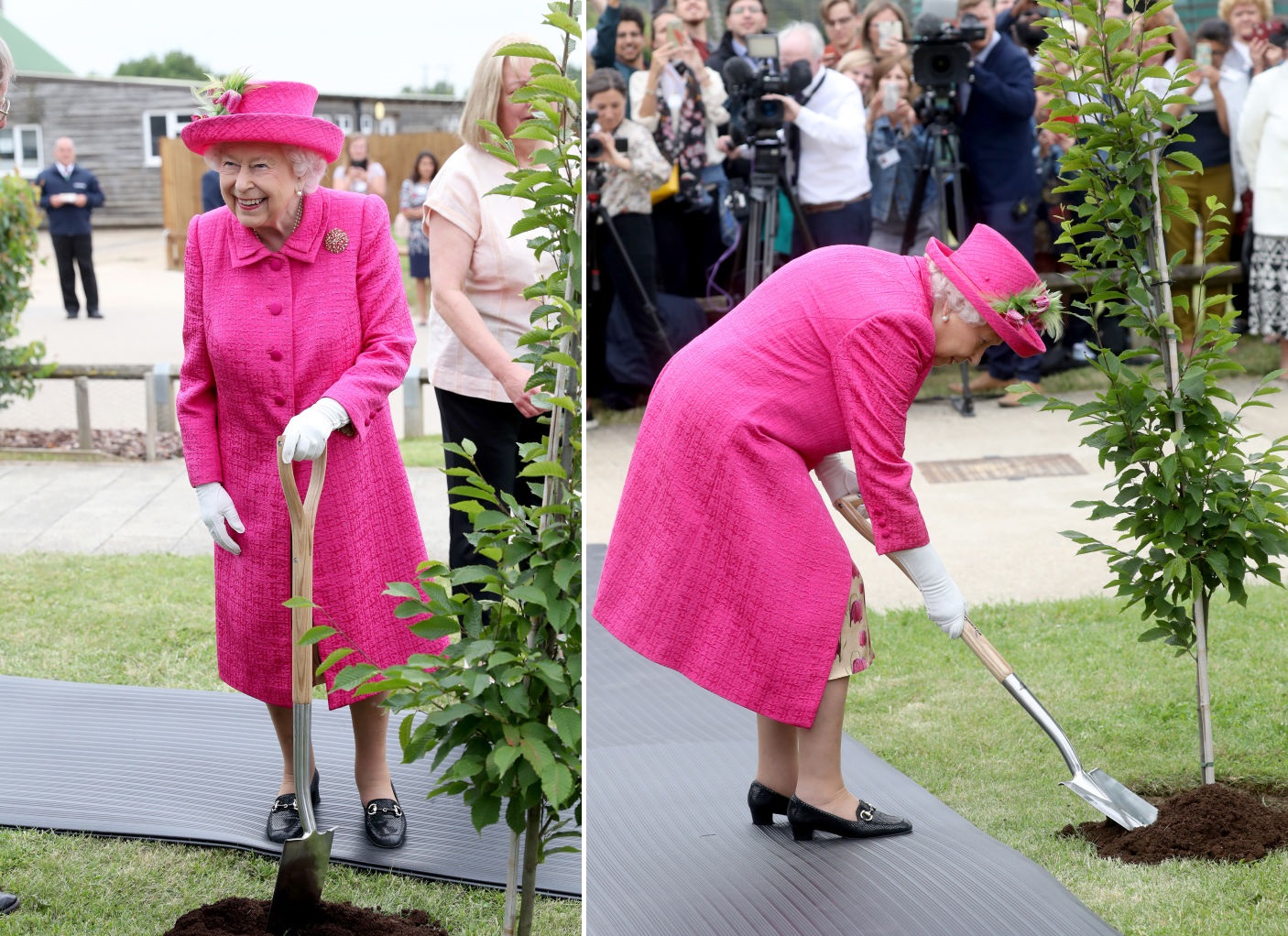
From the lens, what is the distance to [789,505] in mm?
2461

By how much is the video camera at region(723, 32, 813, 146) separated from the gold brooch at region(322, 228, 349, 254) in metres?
3.73

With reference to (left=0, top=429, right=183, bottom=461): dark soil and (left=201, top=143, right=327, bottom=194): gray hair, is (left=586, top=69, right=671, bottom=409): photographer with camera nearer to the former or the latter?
(left=0, top=429, right=183, bottom=461): dark soil

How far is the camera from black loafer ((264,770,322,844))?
2.60 metres

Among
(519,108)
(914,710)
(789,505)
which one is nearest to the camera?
(789,505)

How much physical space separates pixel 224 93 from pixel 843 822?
1674 millimetres

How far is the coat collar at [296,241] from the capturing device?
2.37 meters

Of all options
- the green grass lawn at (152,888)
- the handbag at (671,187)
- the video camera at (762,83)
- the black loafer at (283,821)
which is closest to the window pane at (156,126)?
the handbag at (671,187)

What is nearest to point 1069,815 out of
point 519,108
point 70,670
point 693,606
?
point 693,606

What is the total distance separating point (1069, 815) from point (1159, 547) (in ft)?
1.90

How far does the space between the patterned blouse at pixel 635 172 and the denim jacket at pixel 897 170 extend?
3.50 ft

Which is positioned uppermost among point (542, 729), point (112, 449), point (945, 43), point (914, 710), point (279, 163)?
point (945, 43)

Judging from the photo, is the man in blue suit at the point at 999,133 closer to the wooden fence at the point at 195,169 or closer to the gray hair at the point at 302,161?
the wooden fence at the point at 195,169

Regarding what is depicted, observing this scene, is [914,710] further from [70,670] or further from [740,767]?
[70,670]

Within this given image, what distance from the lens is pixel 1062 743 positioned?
2.68 metres
